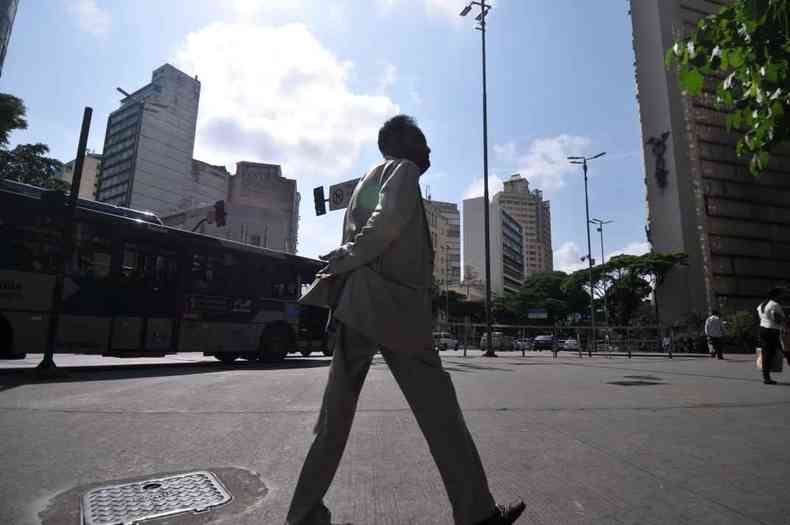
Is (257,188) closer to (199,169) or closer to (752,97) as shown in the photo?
(199,169)

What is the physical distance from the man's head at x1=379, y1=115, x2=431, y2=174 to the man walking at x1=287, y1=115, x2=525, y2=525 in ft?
0.87

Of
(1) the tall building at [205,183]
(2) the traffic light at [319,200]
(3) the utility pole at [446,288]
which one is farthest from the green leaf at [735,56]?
(1) the tall building at [205,183]

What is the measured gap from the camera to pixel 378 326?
1.85 meters

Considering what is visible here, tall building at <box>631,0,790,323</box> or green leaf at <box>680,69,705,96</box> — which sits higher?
tall building at <box>631,0,790,323</box>

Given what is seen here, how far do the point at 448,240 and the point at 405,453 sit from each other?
120123 millimetres

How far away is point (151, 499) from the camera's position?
219 cm

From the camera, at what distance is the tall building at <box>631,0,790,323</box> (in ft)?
146

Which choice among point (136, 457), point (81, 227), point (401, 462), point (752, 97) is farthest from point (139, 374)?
point (752, 97)

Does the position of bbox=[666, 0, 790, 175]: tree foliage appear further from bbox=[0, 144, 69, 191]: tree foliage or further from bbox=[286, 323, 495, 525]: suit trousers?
bbox=[0, 144, 69, 191]: tree foliage

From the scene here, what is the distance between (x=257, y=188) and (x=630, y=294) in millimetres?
68208

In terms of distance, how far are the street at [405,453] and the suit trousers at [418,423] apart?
306 mm

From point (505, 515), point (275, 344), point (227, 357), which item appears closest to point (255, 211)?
point (227, 357)

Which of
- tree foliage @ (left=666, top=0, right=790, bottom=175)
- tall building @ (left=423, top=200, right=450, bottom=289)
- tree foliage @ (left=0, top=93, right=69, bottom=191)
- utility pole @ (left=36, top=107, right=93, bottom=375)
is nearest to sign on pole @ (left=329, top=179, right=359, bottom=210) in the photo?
utility pole @ (left=36, top=107, right=93, bottom=375)

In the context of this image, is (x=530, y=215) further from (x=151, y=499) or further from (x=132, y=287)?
(x=151, y=499)
